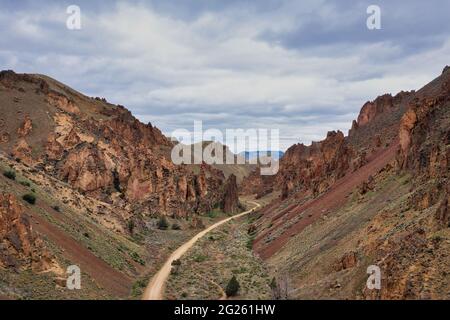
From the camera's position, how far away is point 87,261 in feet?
115

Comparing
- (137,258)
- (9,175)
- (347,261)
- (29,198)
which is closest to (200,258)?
(137,258)

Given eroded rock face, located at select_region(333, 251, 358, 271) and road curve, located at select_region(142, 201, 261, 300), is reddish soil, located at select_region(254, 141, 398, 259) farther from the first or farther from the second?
eroded rock face, located at select_region(333, 251, 358, 271)

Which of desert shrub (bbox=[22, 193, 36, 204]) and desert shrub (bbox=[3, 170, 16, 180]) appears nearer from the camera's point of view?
desert shrub (bbox=[22, 193, 36, 204])

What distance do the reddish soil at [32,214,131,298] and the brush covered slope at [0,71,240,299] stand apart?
0.13 m

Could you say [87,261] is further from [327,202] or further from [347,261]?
[327,202]

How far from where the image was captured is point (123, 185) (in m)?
71.4

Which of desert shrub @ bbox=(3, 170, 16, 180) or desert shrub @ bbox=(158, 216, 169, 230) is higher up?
desert shrub @ bbox=(3, 170, 16, 180)

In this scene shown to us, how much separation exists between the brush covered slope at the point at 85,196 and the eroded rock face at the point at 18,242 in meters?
0.07

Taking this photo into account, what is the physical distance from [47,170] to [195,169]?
2168 inches

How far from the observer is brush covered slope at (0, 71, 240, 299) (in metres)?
29.7

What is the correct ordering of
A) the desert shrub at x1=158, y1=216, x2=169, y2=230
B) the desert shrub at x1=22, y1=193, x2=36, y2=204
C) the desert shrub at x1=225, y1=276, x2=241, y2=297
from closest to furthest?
the desert shrub at x1=225, y1=276, x2=241, y2=297, the desert shrub at x1=22, y1=193, x2=36, y2=204, the desert shrub at x1=158, y1=216, x2=169, y2=230

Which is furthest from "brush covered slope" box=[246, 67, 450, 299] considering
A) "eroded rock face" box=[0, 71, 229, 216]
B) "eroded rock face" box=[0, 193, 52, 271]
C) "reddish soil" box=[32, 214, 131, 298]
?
"eroded rock face" box=[0, 71, 229, 216]
